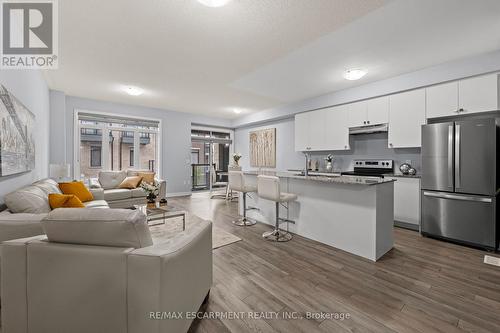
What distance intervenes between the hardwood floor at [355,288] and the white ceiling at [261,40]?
274 centimetres

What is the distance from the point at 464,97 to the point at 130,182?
6.43 m

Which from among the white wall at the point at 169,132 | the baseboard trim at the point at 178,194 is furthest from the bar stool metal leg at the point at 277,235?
the white wall at the point at 169,132

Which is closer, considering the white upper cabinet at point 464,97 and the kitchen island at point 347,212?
the kitchen island at point 347,212

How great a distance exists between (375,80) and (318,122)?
58.5 inches

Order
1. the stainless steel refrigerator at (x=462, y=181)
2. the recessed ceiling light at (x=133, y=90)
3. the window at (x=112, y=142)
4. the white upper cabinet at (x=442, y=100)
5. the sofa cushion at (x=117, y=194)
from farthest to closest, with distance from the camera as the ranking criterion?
1. the window at (x=112, y=142)
2. the recessed ceiling light at (x=133, y=90)
3. the sofa cushion at (x=117, y=194)
4. the white upper cabinet at (x=442, y=100)
5. the stainless steel refrigerator at (x=462, y=181)

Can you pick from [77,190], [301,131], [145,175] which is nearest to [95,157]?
[145,175]

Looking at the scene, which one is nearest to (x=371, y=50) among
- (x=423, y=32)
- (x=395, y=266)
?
(x=423, y=32)

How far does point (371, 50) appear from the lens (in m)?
3.01

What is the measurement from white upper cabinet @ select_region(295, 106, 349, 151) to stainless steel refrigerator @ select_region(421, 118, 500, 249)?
64.2 inches

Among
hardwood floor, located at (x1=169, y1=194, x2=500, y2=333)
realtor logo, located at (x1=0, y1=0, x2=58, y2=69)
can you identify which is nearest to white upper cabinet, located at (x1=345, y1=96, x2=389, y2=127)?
hardwood floor, located at (x1=169, y1=194, x2=500, y2=333)

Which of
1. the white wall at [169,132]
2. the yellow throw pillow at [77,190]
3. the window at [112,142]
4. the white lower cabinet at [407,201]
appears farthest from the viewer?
the window at [112,142]

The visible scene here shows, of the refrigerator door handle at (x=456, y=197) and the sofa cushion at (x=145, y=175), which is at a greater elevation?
the sofa cushion at (x=145, y=175)

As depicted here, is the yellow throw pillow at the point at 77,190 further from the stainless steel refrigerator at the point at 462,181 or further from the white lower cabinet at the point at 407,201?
the stainless steel refrigerator at the point at 462,181

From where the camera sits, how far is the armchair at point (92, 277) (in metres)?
1.14
